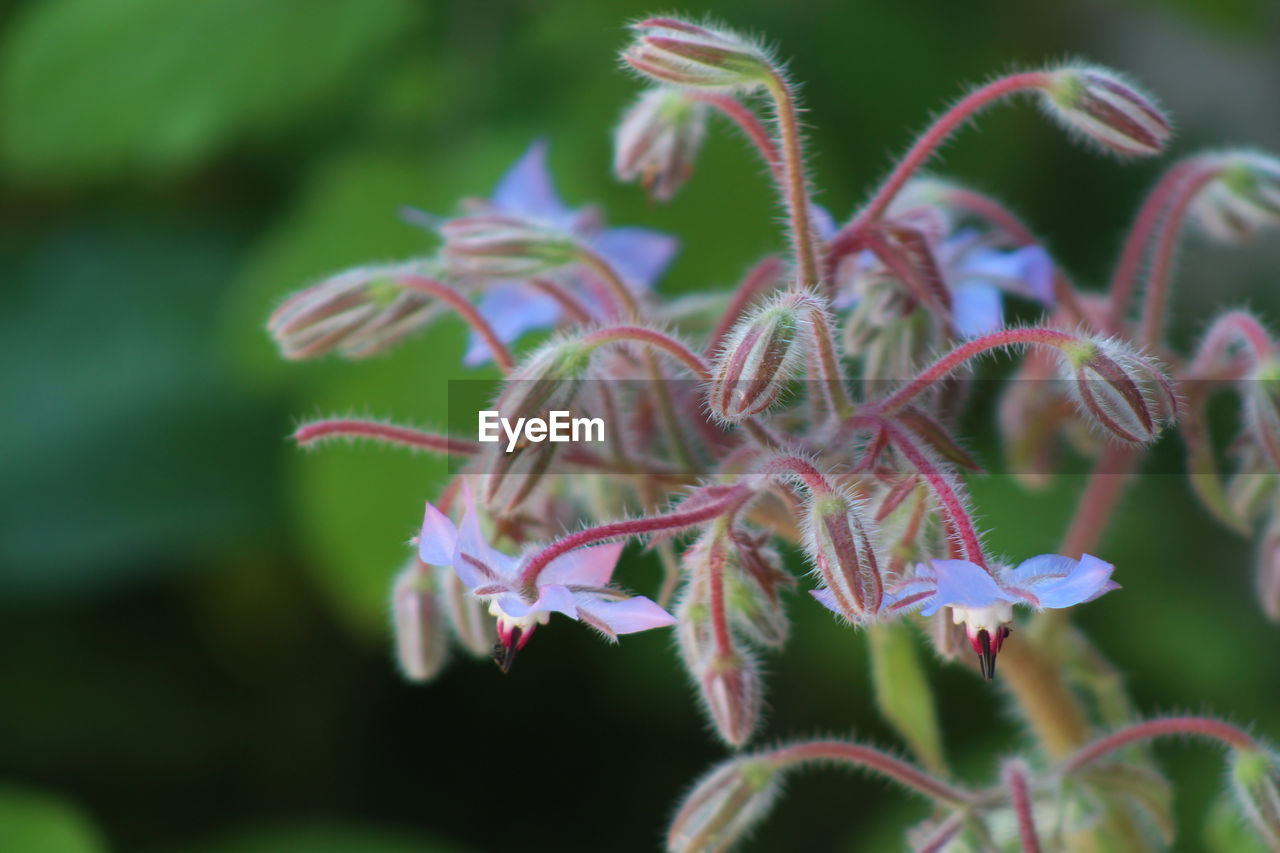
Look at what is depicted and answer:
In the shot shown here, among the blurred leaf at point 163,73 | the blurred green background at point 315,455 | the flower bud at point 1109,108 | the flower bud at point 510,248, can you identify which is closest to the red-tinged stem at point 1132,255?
the flower bud at point 1109,108

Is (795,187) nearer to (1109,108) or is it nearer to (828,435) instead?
(828,435)

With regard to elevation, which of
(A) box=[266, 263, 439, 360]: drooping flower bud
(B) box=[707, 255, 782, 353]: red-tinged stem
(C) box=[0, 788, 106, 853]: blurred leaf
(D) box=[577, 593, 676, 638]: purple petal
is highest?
(A) box=[266, 263, 439, 360]: drooping flower bud

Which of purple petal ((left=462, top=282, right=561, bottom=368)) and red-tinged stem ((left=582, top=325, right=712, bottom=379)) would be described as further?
purple petal ((left=462, top=282, right=561, bottom=368))

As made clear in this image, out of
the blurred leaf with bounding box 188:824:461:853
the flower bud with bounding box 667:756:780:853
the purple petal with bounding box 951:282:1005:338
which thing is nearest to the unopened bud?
the purple petal with bounding box 951:282:1005:338

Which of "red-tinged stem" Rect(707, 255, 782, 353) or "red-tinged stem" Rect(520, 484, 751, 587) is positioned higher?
"red-tinged stem" Rect(707, 255, 782, 353)

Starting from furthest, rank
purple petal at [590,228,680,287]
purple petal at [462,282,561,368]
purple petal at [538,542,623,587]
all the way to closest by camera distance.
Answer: purple petal at [590,228,680,287], purple petal at [462,282,561,368], purple petal at [538,542,623,587]

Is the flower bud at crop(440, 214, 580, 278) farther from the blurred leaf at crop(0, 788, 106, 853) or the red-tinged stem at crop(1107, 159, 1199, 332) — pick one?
the blurred leaf at crop(0, 788, 106, 853)

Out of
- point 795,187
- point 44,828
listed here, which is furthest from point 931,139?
point 44,828
